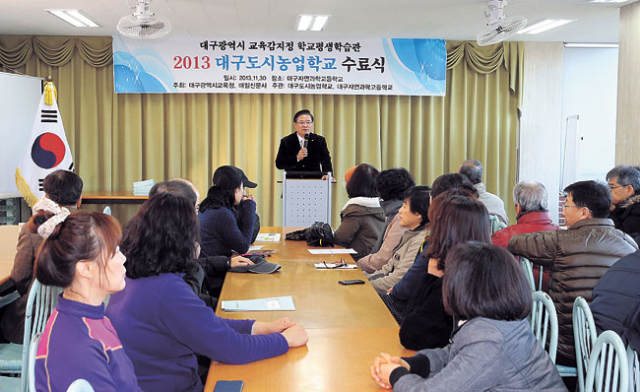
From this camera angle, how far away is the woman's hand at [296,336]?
74.4 inches

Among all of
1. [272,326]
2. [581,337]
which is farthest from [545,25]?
[272,326]

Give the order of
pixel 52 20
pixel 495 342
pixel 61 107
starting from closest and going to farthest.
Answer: pixel 495 342
pixel 52 20
pixel 61 107

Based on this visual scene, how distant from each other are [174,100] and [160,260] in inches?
221

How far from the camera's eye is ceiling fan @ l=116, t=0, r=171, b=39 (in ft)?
14.7

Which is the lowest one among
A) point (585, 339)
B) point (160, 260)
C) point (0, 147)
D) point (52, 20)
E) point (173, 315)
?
point (585, 339)

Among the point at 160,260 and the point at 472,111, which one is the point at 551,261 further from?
the point at 472,111

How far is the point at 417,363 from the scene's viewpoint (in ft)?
5.60

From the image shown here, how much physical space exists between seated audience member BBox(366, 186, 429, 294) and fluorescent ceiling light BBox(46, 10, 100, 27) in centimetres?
427

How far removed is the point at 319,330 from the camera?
6.81ft

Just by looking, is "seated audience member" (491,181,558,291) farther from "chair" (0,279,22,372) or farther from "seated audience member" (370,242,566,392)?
"chair" (0,279,22,372)

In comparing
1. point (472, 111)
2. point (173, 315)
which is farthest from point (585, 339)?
point (472, 111)

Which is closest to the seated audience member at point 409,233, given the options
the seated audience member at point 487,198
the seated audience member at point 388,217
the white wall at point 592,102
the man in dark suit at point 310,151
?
the seated audience member at point 388,217

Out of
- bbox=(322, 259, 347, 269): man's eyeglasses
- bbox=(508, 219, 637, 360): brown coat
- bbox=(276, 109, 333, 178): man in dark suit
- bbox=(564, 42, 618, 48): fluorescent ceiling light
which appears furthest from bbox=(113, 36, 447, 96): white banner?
bbox=(508, 219, 637, 360): brown coat

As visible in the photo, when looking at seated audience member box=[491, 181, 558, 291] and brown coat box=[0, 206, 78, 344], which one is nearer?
brown coat box=[0, 206, 78, 344]
